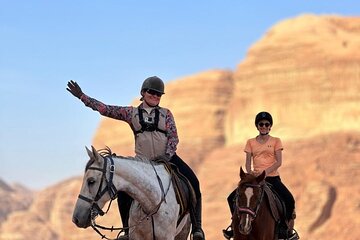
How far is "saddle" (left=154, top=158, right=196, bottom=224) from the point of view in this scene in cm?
1350

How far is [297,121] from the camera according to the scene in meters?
179

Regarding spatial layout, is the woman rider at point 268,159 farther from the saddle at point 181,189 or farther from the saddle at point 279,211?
the saddle at point 181,189

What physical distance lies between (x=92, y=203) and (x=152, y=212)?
1085 mm

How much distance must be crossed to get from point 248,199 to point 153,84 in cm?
181

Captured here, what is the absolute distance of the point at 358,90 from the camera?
176m

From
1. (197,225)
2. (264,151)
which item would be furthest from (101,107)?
(264,151)

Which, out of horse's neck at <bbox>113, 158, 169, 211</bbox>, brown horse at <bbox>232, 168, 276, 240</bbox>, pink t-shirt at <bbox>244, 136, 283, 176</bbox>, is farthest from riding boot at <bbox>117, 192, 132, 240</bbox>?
pink t-shirt at <bbox>244, 136, 283, 176</bbox>

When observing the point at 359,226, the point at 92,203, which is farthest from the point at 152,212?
the point at 359,226

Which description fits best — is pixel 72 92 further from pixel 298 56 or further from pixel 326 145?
pixel 298 56

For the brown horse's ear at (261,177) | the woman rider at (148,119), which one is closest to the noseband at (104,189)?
the woman rider at (148,119)

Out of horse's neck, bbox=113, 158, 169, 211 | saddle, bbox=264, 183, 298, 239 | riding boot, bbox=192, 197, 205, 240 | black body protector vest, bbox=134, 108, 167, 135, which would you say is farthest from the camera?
saddle, bbox=264, 183, 298, 239

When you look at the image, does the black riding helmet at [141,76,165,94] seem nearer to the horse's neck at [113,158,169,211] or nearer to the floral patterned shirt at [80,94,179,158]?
the floral patterned shirt at [80,94,179,158]

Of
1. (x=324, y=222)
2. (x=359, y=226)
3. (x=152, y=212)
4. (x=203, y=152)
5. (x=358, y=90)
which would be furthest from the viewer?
(x=203, y=152)

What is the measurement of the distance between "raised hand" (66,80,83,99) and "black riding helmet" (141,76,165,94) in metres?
0.73
